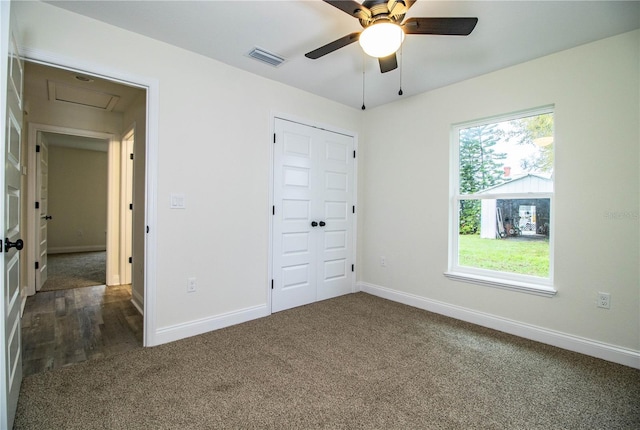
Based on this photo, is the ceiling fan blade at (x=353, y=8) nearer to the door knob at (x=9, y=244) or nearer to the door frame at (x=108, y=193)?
the door knob at (x=9, y=244)

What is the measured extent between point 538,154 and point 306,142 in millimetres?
2343

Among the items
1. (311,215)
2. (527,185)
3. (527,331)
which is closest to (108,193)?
(311,215)

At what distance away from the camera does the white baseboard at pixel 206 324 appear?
254 centimetres

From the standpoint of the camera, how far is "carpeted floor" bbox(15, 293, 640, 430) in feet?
5.32

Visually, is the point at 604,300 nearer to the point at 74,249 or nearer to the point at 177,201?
the point at 177,201

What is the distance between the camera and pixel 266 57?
8.96 ft

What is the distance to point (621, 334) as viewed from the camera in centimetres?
228

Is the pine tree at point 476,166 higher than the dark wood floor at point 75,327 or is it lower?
higher

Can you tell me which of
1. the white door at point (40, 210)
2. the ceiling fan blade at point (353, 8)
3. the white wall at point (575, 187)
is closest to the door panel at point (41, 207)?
the white door at point (40, 210)

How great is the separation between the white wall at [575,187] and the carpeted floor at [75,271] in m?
4.80

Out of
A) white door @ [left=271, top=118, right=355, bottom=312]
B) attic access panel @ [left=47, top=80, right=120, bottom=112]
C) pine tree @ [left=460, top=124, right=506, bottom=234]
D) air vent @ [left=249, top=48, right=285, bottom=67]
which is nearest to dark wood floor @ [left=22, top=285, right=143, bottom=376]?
white door @ [left=271, top=118, right=355, bottom=312]

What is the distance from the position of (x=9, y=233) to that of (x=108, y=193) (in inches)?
124

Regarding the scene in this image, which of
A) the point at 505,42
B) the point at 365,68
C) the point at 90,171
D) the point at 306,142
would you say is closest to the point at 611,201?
the point at 505,42

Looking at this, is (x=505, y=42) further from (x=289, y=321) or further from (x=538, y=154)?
(x=289, y=321)
